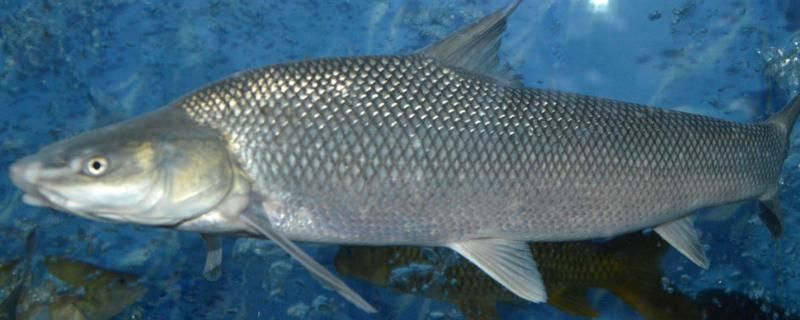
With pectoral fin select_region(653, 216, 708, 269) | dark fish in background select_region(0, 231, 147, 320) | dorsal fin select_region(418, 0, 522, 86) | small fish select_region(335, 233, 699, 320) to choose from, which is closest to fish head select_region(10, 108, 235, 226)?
dorsal fin select_region(418, 0, 522, 86)

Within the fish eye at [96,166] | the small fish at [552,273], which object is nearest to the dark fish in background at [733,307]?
the small fish at [552,273]

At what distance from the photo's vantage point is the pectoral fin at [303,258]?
7.89 feet

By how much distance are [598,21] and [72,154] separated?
5.32 meters

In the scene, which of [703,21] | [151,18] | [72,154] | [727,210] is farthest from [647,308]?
[151,18]

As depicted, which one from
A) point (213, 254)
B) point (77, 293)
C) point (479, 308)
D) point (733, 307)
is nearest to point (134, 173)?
point (213, 254)

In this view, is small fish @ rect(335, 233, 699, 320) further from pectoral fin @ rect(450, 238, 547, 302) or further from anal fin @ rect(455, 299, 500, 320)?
pectoral fin @ rect(450, 238, 547, 302)

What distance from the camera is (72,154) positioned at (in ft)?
8.08

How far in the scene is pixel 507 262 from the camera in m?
2.91

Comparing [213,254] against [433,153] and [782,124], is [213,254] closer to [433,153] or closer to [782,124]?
[433,153]

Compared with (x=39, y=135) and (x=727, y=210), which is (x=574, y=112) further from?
(x=39, y=135)

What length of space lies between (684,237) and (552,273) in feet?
3.38

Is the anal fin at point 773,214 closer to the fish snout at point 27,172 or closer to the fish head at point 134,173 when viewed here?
the fish head at point 134,173

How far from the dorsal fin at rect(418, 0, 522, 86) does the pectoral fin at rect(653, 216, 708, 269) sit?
1247 millimetres

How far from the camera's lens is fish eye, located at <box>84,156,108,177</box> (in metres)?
2.45
